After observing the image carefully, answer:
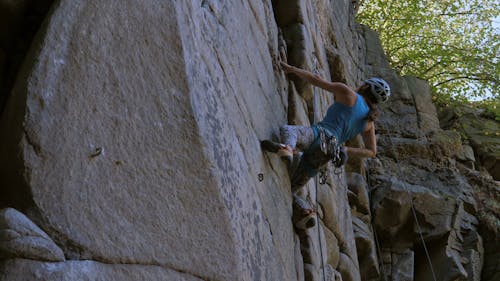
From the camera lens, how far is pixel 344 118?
6.93 meters

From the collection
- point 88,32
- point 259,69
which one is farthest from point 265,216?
point 88,32

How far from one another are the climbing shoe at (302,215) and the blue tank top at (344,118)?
70 centimetres

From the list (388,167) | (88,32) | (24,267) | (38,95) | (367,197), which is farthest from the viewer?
(388,167)

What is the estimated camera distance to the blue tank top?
6.93 meters

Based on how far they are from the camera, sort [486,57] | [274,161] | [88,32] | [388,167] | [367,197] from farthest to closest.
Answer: [486,57] < [388,167] < [367,197] < [274,161] < [88,32]

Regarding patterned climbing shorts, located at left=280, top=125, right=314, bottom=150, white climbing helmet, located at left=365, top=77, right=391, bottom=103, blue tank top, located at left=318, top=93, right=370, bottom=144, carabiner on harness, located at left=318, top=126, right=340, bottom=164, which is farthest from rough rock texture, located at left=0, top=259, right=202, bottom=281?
A: white climbing helmet, located at left=365, top=77, right=391, bottom=103

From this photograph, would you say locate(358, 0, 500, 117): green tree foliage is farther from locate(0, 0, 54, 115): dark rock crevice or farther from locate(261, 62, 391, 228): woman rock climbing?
locate(0, 0, 54, 115): dark rock crevice

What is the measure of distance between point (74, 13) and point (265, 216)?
85.0 inches

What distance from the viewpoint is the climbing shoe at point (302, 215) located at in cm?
674

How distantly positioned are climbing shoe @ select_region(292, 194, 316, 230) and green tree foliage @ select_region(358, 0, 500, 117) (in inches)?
389

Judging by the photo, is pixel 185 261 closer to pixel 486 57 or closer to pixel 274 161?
pixel 274 161

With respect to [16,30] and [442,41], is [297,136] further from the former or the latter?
[442,41]

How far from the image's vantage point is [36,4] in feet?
15.1

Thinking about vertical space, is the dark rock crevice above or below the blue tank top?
above
